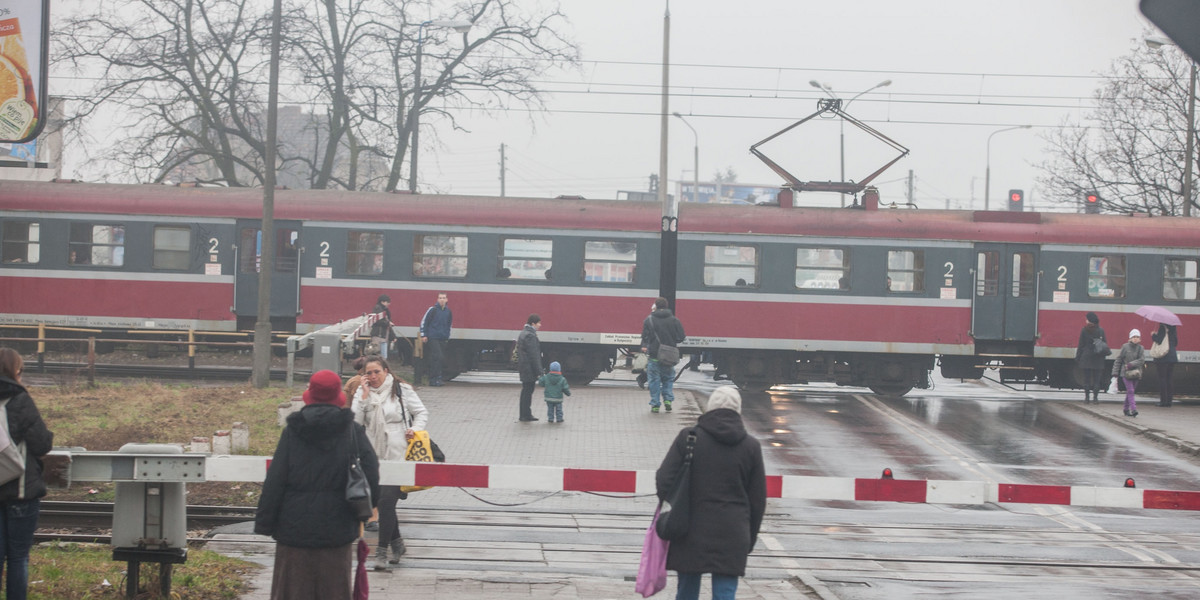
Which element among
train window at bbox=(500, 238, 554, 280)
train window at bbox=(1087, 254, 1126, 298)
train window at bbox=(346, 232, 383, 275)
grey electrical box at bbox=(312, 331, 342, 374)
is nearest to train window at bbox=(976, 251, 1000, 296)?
train window at bbox=(1087, 254, 1126, 298)

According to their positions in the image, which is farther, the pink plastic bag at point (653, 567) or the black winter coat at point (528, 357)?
the black winter coat at point (528, 357)

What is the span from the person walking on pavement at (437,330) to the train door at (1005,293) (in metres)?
9.62

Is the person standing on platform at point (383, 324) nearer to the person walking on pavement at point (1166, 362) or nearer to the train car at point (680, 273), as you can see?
the train car at point (680, 273)

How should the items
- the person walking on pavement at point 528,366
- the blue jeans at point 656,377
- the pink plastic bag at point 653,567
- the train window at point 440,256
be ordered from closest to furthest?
1. the pink plastic bag at point 653,567
2. the person walking on pavement at point 528,366
3. the blue jeans at point 656,377
4. the train window at point 440,256

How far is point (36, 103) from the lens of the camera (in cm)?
539

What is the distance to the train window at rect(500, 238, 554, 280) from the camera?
2161cm

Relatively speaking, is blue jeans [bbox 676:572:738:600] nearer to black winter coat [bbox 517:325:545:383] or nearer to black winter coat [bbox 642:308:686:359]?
black winter coat [bbox 517:325:545:383]

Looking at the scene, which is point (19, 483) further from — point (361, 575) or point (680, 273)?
point (680, 273)

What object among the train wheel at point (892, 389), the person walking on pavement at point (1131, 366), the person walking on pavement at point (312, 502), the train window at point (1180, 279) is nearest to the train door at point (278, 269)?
the train wheel at point (892, 389)

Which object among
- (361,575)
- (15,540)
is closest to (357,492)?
(361,575)

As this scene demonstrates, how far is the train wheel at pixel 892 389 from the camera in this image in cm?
2202

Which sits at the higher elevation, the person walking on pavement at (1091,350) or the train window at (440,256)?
the train window at (440,256)

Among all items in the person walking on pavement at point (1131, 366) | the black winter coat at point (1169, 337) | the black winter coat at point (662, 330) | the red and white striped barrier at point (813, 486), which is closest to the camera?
the red and white striped barrier at point (813, 486)

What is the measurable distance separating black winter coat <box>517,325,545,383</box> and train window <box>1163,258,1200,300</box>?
12602mm
